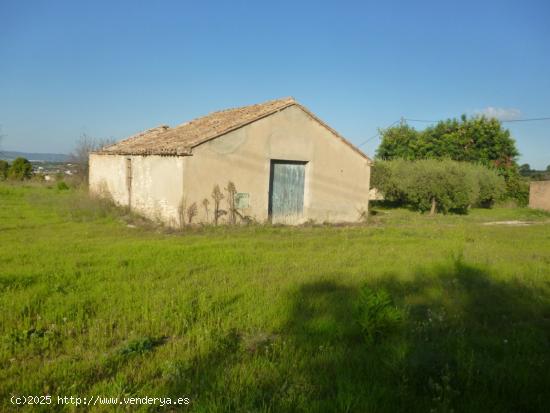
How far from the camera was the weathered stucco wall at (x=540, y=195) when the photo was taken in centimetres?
3044

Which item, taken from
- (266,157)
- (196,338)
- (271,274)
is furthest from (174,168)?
(196,338)

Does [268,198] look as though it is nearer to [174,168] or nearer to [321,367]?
[174,168]

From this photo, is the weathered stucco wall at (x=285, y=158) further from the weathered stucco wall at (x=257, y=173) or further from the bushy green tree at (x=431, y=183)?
the bushy green tree at (x=431, y=183)

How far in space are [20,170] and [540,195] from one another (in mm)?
40537

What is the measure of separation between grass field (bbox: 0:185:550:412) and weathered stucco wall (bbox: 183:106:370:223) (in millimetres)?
5028

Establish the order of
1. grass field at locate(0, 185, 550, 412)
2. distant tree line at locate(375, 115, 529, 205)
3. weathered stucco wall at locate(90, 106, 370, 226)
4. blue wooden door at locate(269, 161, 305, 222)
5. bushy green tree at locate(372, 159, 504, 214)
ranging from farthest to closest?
1. distant tree line at locate(375, 115, 529, 205)
2. bushy green tree at locate(372, 159, 504, 214)
3. blue wooden door at locate(269, 161, 305, 222)
4. weathered stucco wall at locate(90, 106, 370, 226)
5. grass field at locate(0, 185, 550, 412)

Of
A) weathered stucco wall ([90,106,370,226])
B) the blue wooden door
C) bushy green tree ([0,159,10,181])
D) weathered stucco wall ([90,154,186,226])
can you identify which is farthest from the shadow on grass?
bushy green tree ([0,159,10,181])

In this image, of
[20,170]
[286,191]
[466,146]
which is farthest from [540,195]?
[20,170]

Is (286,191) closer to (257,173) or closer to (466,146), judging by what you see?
(257,173)

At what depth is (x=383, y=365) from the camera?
430 cm

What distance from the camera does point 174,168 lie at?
14.9 meters

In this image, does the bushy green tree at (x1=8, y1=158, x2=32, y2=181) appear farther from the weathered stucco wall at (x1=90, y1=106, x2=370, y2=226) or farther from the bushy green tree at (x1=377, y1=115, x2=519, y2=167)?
the bushy green tree at (x1=377, y1=115, x2=519, y2=167)

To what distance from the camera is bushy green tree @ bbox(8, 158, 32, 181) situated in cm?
3819

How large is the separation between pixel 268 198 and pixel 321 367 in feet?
40.5
